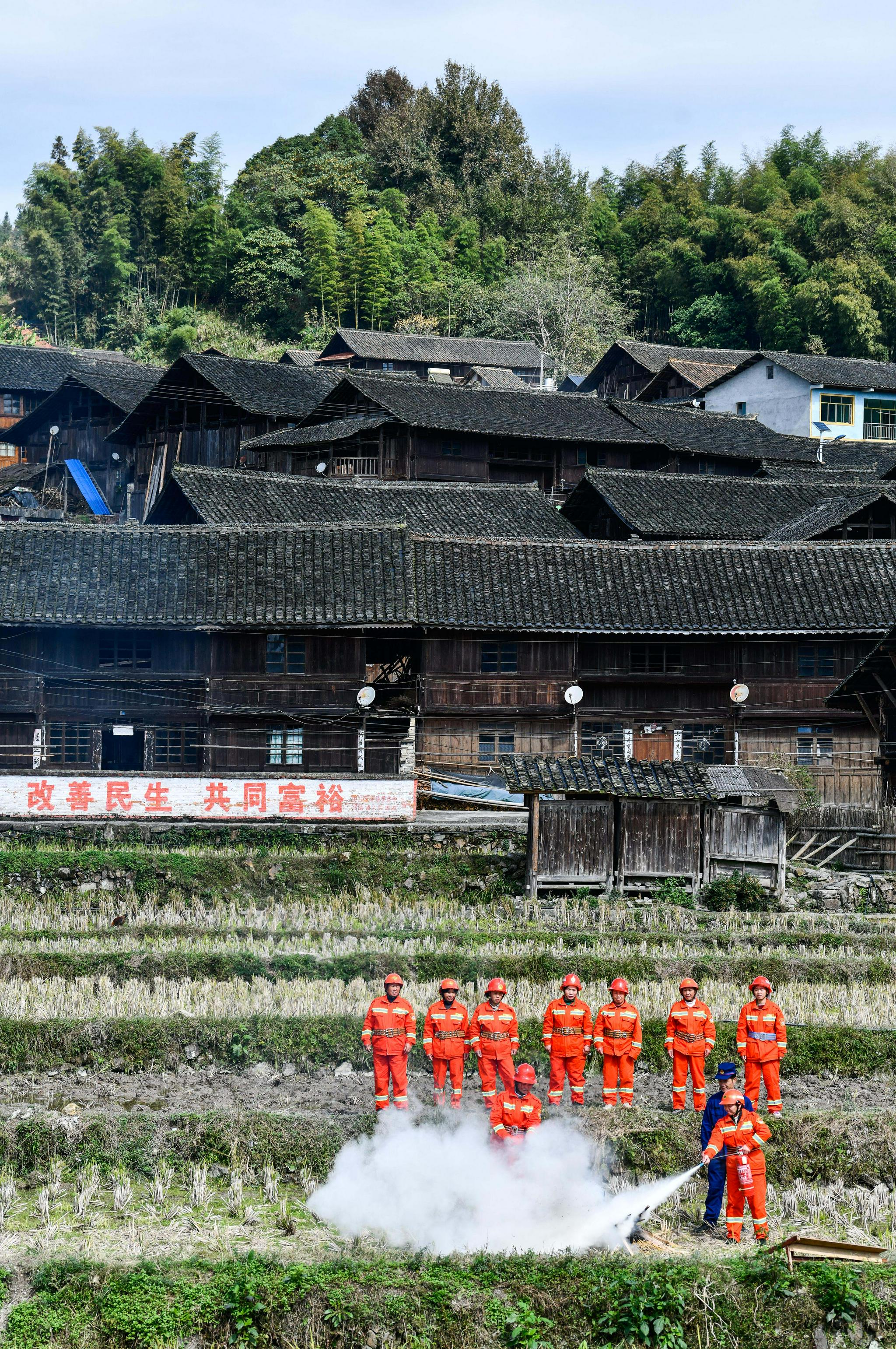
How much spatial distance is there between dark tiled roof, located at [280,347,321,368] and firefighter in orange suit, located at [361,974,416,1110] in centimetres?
4937

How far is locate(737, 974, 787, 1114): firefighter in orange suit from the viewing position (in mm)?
13672

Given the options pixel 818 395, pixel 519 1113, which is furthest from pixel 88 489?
pixel 519 1113

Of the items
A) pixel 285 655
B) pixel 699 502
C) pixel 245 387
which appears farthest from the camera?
pixel 245 387

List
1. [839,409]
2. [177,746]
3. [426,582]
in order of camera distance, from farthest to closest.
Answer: [839,409] < [426,582] < [177,746]

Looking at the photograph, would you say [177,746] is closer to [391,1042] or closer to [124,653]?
[124,653]

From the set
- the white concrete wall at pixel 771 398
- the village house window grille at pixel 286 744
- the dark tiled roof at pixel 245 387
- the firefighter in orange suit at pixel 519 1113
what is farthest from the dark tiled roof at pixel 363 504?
the firefighter in orange suit at pixel 519 1113

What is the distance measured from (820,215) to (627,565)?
1651 inches

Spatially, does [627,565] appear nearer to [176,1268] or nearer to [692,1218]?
[692,1218]

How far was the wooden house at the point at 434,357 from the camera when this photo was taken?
59.4 metres

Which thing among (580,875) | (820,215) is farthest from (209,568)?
(820,215)

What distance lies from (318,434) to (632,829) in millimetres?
24232

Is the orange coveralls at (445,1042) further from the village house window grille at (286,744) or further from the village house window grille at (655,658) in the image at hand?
the village house window grille at (655,658)

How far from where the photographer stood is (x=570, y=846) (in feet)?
74.9

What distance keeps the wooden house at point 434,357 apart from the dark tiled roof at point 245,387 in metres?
7.64
